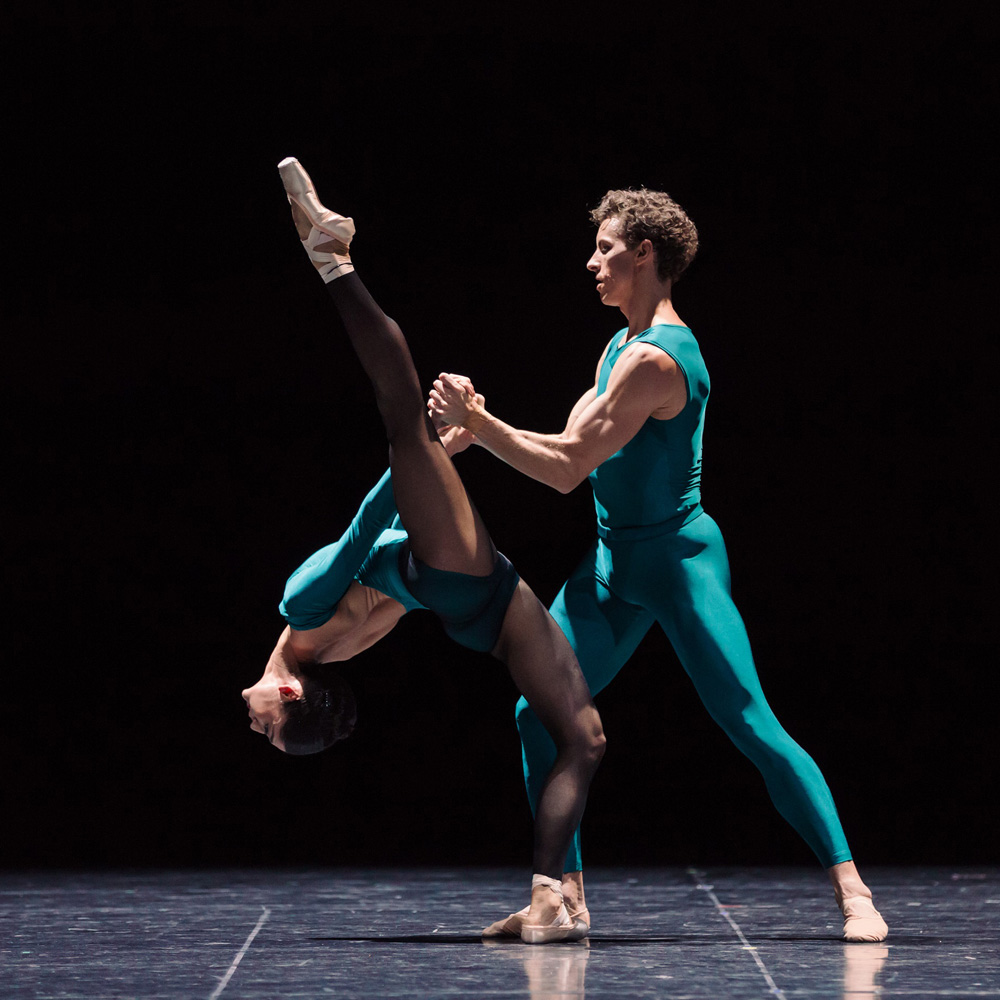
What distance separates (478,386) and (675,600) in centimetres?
230

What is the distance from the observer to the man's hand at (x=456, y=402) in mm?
2691

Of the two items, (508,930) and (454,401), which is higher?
(454,401)

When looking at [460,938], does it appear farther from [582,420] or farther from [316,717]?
[582,420]

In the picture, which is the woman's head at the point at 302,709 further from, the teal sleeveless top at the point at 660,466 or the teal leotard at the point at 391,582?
the teal sleeveless top at the point at 660,466

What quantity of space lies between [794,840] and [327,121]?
113 inches

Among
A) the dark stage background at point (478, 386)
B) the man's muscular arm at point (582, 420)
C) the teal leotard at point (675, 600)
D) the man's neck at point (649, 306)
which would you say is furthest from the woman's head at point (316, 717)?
the dark stage background at point (478, 386)

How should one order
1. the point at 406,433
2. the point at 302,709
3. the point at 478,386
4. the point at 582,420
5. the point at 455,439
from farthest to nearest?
the point at 478,386 < the point at 455,439 < the point at 302,709 < the point at 582,420 < the point at 406,433

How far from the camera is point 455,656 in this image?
504 cm

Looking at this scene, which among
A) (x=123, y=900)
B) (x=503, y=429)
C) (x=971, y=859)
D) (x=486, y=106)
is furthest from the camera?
(x=486, y=106)

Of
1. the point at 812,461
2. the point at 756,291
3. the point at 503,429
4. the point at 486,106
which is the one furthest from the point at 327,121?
the point at 503,429

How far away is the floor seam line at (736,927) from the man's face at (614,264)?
123 cm

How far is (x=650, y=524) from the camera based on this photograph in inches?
112

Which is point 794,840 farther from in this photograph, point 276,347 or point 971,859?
point 276,347

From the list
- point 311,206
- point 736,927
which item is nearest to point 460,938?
point 736,927
